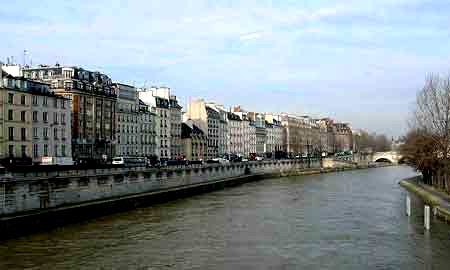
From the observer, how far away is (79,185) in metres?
39.6

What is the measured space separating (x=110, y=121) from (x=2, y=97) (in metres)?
23.1

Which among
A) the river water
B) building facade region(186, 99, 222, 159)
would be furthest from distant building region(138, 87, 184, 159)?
the river water

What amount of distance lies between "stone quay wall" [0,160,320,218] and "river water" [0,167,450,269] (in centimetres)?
294

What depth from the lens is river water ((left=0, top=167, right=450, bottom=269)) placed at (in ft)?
77.6

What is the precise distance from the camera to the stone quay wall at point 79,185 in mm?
32281

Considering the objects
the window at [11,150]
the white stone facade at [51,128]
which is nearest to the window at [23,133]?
the white stone facade at [51,128]

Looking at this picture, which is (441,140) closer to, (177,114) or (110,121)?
(110,121)

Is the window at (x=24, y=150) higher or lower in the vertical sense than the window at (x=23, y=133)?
lower

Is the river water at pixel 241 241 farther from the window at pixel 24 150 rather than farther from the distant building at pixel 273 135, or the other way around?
the distant building at pixel 273 135

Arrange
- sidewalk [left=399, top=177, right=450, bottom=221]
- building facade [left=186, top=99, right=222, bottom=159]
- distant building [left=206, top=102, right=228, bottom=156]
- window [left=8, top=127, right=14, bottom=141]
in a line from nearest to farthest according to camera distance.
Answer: sidewalk [left=399, top=177, right=450, bottom=221], window [left=8, top=127, right=14, bottom=141], building facade [left=186, top=99, right=222, bottom=159], distant building [left=206, top=102, right=228, bottom=156]

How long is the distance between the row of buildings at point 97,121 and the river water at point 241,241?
16.8 metres

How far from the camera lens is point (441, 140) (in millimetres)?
47969

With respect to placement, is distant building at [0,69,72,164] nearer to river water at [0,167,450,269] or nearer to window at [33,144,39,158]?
window at [33,144,39,158]

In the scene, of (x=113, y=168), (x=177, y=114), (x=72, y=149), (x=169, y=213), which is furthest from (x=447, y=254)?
(x=177, y=114)
